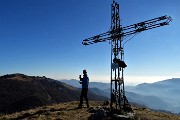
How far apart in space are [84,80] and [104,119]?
693 cm

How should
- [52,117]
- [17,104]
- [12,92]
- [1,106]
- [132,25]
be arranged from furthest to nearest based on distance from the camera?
1. [12,92]
2. [1,106]
3. [17,104]
4. [132,25]
5. [52,117]

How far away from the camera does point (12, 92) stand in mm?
193500

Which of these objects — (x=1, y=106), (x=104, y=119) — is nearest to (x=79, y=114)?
(x=104, y=119)

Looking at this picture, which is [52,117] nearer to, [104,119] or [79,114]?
[79,114]

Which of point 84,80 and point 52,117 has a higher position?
point 84,80

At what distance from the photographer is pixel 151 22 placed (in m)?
23.1

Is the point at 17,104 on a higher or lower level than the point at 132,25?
lower

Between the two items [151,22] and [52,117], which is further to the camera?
[151,22]

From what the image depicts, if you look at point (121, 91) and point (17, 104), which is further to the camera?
point (17, 104)

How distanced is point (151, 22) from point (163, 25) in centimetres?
102

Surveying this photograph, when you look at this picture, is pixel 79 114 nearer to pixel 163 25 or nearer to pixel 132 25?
pixel 132 25

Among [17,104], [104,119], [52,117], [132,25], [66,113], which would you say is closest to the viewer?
[104,119]

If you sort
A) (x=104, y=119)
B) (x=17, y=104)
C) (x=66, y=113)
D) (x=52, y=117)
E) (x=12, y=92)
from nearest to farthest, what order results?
(x=104, y=119) → (x=52, y=117) → (x=66, y=113) → (x=17, y=104) → (x=12, y=92)

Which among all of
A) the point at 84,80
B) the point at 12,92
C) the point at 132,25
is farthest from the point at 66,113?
the point at 12,92
